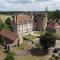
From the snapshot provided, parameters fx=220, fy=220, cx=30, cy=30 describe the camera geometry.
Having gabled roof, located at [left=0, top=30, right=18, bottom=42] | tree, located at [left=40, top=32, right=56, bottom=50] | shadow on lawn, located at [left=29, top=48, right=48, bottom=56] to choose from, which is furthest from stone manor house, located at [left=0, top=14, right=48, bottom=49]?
tree, located at [left=40, top=32, right=56, bottom=50]

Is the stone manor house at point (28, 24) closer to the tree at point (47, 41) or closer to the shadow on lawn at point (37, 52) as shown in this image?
the shadow on lawn at point (37, 52)

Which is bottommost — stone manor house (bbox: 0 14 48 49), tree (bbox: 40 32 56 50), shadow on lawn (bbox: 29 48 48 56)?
shadow on lawn (bbox: 29 48 48 56)

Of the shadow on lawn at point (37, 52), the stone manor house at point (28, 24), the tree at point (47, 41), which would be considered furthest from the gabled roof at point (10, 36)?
the tree at point (47, 41)

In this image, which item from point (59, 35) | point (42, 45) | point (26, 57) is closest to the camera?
point (26, 57)

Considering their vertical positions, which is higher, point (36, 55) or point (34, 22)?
point (34, 22)

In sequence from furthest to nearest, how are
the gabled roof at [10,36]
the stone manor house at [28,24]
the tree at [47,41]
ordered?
the stone manor house at [28,24], the gabled roof at [10,36], the tree at [47,41]

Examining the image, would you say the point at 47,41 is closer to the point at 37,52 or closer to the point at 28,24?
the point at 37,52

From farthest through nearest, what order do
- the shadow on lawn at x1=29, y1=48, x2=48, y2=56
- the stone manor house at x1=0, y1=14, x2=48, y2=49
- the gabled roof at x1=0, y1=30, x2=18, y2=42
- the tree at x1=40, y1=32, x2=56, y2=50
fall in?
the stone manor house at x1=0, y1=14, x2=48, y2=49 → the gabled roof at x1=0, y1=30, x2=18, y2=42 → the tree at x1=40, y1=32, x2=56, y2=50 → the shadow on lawn at x1=29, y1=48, x2=48, y2=56

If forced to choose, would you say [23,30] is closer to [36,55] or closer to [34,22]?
[34,22]

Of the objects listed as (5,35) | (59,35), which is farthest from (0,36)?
(59,35)

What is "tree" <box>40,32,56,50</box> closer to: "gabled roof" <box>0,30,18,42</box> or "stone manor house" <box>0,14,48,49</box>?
"gabled roof" <box>0,30,18,42</box>

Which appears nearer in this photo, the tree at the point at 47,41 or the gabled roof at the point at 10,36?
the tree at the point at 47,41
